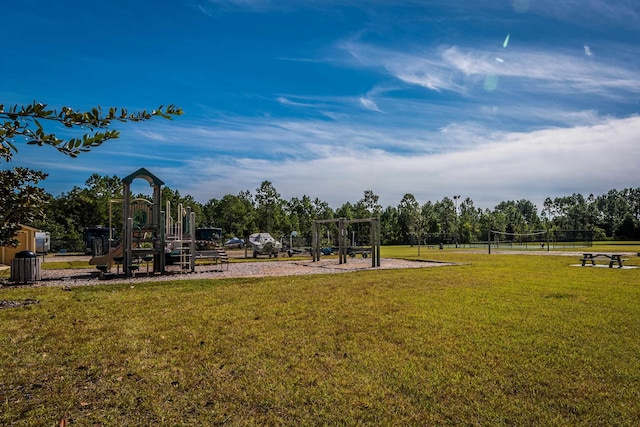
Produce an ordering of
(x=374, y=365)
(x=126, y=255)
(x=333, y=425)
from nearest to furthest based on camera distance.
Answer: (x=333, y=425)
(x=374, y=365)
(x=126, y=255)

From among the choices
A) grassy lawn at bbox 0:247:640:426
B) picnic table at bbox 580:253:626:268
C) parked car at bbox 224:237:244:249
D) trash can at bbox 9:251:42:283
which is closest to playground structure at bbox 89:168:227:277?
trash can at bbox 9:251:42:283

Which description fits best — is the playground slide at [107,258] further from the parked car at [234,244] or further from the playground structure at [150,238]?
the parked car at [234,244]

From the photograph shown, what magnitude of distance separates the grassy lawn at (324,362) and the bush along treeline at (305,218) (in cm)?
3106

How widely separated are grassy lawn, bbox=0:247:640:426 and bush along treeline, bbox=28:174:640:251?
3106 centimetres

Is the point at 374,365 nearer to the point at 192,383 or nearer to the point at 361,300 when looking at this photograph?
the point at 192,383

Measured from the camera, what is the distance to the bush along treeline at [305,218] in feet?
162

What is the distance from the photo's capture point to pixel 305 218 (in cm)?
7125

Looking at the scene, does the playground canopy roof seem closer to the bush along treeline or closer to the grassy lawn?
the grassy lawn

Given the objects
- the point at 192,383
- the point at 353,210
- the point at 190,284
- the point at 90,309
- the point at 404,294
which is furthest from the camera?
the point at 353,210

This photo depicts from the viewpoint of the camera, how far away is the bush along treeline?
49312mm

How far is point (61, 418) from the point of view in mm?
3742

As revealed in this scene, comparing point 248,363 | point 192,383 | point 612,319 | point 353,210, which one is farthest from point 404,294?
point 353,210

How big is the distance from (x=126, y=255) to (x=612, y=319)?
1505cm

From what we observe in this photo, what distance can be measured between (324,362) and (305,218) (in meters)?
66.2
